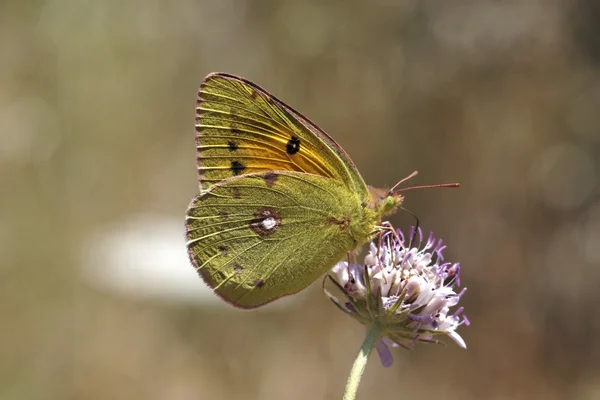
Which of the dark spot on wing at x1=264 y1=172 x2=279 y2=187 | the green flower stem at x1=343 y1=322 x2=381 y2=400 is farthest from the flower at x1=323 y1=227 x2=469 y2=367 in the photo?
the dark spot on wing at x1=264 y1=172 x2=279 y2=187

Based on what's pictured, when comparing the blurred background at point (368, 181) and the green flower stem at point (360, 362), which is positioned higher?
the blurred background at point (368, 181)

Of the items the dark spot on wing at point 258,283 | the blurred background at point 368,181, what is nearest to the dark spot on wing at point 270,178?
the dark spot on wing at point 258,283

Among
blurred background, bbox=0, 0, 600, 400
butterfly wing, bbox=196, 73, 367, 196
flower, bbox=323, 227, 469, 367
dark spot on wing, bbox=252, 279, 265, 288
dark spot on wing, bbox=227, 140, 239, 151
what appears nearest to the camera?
flower, bbox=323, 227, 469, 367

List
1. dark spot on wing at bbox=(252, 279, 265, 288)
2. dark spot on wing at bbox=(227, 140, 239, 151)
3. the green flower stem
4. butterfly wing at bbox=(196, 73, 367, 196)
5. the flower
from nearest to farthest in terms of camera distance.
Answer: the green flower stem
the flower
dark spot on wing at bbox=(252, 279, 265, 288)
butterfly wing at bbox=(196, 73, 367, 196)
dark spot on wing at bbox=(227, 140, 239, 151)

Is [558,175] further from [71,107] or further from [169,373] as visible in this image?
[71,107]

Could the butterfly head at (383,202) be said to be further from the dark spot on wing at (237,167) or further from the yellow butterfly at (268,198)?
the dark spot on wing at (237,167)

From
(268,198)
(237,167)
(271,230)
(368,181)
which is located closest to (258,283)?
(271,230)

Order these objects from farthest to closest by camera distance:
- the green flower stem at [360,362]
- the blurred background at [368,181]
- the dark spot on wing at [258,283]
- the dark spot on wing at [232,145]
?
the blurred background at [368,181]
the dark spot on wing at [232,145]
the dark spot on wing at [258,283]
the green flower stem at [360,362]

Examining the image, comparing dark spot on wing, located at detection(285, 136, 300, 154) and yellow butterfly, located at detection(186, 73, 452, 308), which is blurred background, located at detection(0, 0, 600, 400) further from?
dark spot on wing, located at detection(285, 136, 300, 154)

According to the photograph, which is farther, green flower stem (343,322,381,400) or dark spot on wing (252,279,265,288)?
dark spot on wing (252,279,265,288)
